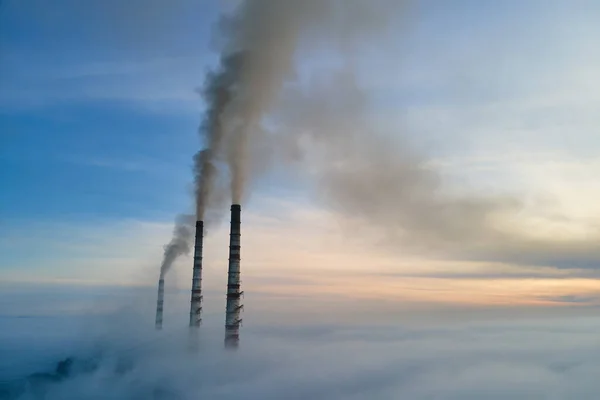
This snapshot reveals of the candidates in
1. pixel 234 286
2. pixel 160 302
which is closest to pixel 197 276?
pixel 234 286

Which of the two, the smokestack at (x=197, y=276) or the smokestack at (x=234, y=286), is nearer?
the smokestack at (x=234, y=286)

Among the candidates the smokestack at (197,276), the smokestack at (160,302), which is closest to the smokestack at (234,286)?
the smokestack at (197,276)

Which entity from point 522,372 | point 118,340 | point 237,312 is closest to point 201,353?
point 237,312

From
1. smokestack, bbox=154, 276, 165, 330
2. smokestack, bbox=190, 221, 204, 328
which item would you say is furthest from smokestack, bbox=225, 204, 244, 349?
smokestack, bbox=154, 276, 165, 330

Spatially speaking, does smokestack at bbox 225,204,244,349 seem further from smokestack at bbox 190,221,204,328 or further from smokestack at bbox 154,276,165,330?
smokestack at bbox 154,276,165,330

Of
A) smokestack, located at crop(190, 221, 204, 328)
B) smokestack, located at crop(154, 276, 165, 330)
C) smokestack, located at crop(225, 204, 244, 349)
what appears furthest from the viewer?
smokestack, located at crop(154, 276, 165, 330)

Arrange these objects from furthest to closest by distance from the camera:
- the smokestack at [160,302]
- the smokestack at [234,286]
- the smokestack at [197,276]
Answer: the smokestack at [160,302], the smokestack at [197,276], the smokestack at [234,286]

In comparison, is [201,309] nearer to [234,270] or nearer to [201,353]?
[201,353]

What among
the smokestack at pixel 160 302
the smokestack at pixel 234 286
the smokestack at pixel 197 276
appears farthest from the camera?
the smokestack at pixel 160 302

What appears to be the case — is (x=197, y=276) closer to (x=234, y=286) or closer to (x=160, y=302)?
(x=234, y=286)

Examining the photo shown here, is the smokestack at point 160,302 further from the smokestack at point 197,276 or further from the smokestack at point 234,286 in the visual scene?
the smokestack at point 234,286
